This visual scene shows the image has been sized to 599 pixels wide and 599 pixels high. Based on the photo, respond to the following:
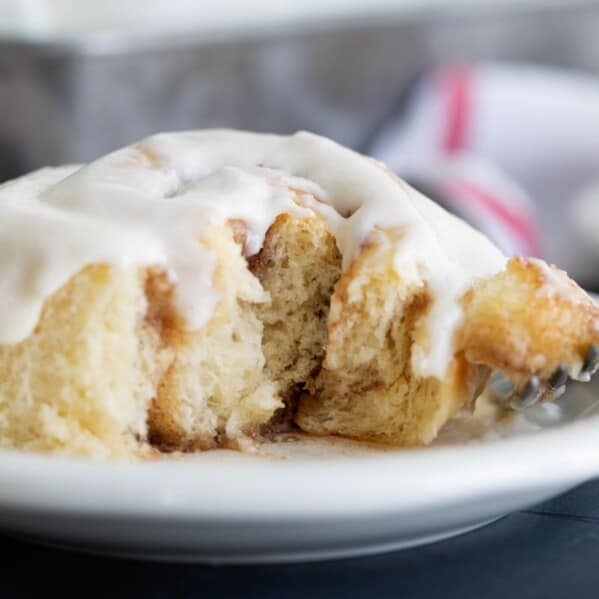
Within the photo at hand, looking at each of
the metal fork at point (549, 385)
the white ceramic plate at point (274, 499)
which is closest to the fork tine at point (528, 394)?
the metal fork at point (549, 385)

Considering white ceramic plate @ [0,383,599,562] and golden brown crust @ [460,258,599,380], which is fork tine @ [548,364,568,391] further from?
white ceramic plate @ [0,383,599,562]

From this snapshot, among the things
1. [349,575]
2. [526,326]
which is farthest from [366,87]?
[349,575]

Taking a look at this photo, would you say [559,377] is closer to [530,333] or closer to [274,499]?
[530,333]

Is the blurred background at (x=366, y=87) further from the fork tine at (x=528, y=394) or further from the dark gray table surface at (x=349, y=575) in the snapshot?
the dark gray table surface at (x=349, y=575)

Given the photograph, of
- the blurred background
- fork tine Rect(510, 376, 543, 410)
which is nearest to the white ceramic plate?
fork tine Rect(510, 376, 543, 410)

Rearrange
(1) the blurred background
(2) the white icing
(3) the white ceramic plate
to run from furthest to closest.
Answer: (1) the blurred background < (2) the white icing < (3) the white ceramic plate

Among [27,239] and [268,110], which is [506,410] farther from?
[268,110]
